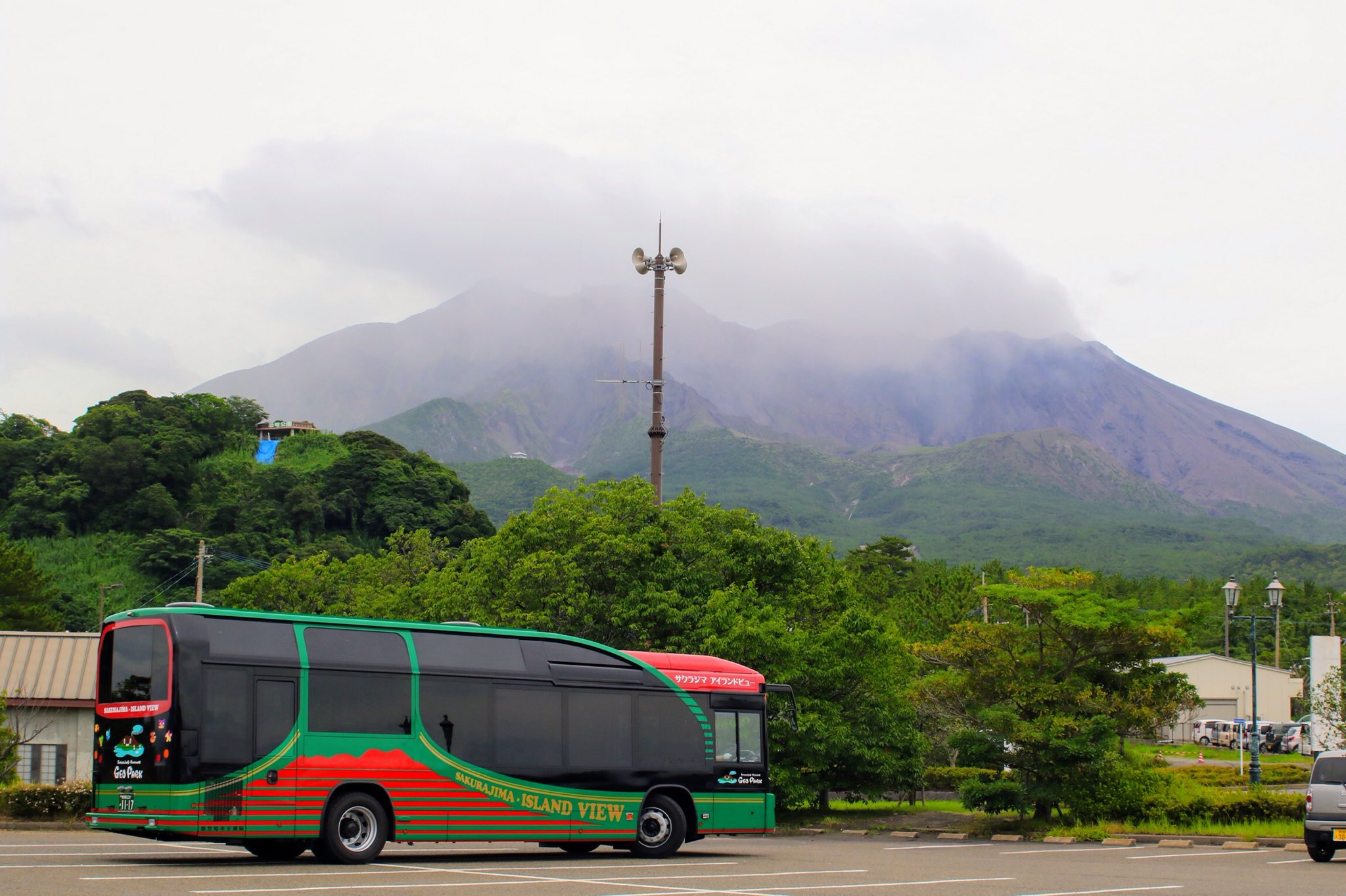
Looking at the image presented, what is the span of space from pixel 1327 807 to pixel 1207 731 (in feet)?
170

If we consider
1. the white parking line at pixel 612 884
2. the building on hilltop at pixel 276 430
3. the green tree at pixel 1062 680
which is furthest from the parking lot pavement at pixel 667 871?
the building on hilltop at pixel 276 430

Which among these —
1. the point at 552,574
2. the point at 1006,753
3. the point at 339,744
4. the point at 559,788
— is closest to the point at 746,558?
the point at 552,574

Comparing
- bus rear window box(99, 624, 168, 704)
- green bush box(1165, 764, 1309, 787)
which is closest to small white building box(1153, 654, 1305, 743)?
green bush box(1165, 764, 1309, 787)

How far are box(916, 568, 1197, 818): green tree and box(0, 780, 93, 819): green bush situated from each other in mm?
16054

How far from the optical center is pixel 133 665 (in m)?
15.6

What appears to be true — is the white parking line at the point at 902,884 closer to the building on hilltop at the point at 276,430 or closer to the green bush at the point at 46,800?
the green bush at the point at 46,800

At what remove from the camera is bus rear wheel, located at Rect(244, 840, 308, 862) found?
1625 centimetres

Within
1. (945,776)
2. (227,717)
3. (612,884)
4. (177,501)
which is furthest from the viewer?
(177,501)

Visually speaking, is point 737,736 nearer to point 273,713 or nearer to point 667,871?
point 667,871

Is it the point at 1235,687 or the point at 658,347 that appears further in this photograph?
the point at 1235,687

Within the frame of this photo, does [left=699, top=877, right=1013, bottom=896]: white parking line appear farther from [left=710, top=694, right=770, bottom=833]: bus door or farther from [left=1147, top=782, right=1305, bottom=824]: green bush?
[left=1147, top=782, right=1305, bottom=824]: green bush

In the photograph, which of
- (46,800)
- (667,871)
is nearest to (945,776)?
(667,871)

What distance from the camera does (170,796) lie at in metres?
15.1

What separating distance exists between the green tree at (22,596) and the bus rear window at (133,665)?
46933 mm
